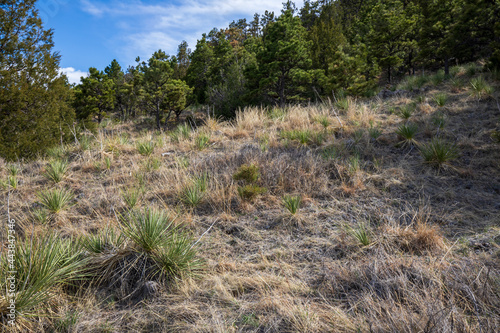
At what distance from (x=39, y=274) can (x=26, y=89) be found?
8.38 metres

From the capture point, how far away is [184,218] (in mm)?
3703

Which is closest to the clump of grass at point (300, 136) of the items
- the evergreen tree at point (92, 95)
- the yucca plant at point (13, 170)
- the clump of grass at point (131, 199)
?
the clump of grass at point (131, 199)

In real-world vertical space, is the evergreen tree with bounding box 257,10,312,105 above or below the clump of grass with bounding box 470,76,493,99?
above

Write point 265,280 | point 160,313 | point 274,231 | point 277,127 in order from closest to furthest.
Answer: point 160,313 → point 265,280 → point 274,231 → point 277,127

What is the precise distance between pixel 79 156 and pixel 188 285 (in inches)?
231

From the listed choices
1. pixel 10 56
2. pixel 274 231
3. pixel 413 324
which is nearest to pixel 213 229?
pixel 274 231

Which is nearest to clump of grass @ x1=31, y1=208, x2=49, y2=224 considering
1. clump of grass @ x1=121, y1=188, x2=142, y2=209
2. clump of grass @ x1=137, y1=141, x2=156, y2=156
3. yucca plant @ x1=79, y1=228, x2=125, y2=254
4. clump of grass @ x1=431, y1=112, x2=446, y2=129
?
clump of grass @ x1=121, y1=188, x2=142, y2=209

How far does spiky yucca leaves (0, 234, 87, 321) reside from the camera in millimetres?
1999

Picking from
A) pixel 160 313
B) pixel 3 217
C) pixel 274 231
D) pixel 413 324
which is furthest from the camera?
pixel 3 217

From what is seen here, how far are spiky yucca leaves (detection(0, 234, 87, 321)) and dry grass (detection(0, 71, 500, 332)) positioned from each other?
0.10 meters

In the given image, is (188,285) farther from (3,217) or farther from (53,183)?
(53,183)

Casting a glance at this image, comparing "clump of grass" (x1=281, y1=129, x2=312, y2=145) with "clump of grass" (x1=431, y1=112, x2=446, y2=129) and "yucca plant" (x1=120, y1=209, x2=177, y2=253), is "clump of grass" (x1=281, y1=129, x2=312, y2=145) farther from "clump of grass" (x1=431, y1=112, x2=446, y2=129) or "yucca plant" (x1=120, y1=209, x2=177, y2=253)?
"yucca plant" (x1=120, y1=209, x2=177, y2=253)

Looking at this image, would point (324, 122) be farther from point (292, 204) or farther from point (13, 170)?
point (13, 170)

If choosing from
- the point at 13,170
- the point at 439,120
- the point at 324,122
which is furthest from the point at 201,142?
the point at 439,120
